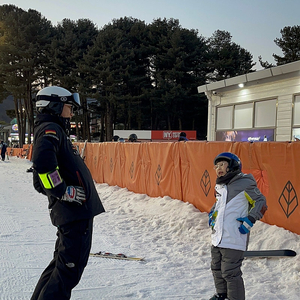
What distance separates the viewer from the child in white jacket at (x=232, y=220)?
9.48 feet

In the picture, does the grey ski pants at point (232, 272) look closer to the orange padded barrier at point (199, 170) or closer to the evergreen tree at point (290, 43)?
the orange padded barrier at point (199, 170)

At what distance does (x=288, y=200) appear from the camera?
189 inches

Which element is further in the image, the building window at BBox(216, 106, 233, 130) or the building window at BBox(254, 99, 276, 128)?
the building window at BBox(216, 106, 233, 130)

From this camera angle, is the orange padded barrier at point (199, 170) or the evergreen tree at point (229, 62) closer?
the orange padded barrier at point (199, 170)

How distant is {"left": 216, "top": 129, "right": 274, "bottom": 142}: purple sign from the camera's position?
1266 centimetres

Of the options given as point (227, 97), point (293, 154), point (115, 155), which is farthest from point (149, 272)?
point (227, 97)

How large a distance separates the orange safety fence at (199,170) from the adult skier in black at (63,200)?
3325 mm

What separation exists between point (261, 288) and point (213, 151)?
10.2 feet

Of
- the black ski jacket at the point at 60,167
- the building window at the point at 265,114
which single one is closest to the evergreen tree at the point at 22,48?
the building window at the point at 265,114

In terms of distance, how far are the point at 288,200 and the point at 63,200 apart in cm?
358

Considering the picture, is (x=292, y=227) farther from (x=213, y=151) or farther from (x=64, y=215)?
(x=64, y=215)

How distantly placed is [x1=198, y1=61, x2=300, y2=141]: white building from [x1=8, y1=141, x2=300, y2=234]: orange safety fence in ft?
16.4

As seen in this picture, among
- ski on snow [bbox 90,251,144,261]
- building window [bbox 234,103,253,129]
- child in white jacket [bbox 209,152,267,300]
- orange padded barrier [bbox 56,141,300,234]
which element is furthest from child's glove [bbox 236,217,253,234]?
building window [bbox 234,103,253,129]

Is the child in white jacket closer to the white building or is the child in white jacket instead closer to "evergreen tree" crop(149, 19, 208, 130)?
the white building
